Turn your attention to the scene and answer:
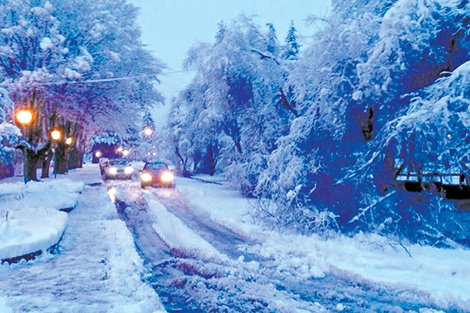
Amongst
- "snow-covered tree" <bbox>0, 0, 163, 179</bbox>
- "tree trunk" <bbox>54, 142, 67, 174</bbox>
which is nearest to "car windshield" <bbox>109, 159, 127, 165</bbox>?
"tree trunk" <bbox>54, 142, 67, 174</bbox>

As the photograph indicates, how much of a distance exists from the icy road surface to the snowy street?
0.05 ft

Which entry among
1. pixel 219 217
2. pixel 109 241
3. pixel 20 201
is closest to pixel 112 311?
pixel 109 241

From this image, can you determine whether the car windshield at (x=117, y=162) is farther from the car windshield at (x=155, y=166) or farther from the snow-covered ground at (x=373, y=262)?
the snow-covered ground at (x=373, y=262)

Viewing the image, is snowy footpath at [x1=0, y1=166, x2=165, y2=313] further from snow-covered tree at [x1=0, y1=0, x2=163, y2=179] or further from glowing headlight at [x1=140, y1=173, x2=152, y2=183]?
glowing headlight at [x1=140, y1=173, x2=152, y2=183]

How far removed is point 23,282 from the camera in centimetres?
621

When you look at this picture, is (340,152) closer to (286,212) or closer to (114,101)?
(286,212)

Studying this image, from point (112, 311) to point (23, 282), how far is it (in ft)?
6.93

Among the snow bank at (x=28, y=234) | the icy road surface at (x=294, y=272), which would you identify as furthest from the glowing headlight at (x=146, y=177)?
the icy road surface at (x=294, y=272)

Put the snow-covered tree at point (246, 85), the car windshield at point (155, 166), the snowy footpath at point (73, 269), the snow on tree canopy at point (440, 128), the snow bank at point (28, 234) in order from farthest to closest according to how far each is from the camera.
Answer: the car windshield at point (155, 166), the snow-covered tree at point (246, 85), the snow on tree canopy at point (440, 128), the snow bank at point (28, 234), the snowy footpath at point (73, 269)

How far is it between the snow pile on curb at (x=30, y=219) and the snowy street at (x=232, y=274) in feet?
0.91

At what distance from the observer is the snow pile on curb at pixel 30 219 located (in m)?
7.59

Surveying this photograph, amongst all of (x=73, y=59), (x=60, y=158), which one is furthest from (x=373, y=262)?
(x=60, y=158)

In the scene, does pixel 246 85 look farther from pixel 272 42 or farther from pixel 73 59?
pixel 73 59

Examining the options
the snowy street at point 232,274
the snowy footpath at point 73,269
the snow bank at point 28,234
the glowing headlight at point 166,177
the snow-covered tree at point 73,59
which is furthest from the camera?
the glowing headlight at point 166,177
